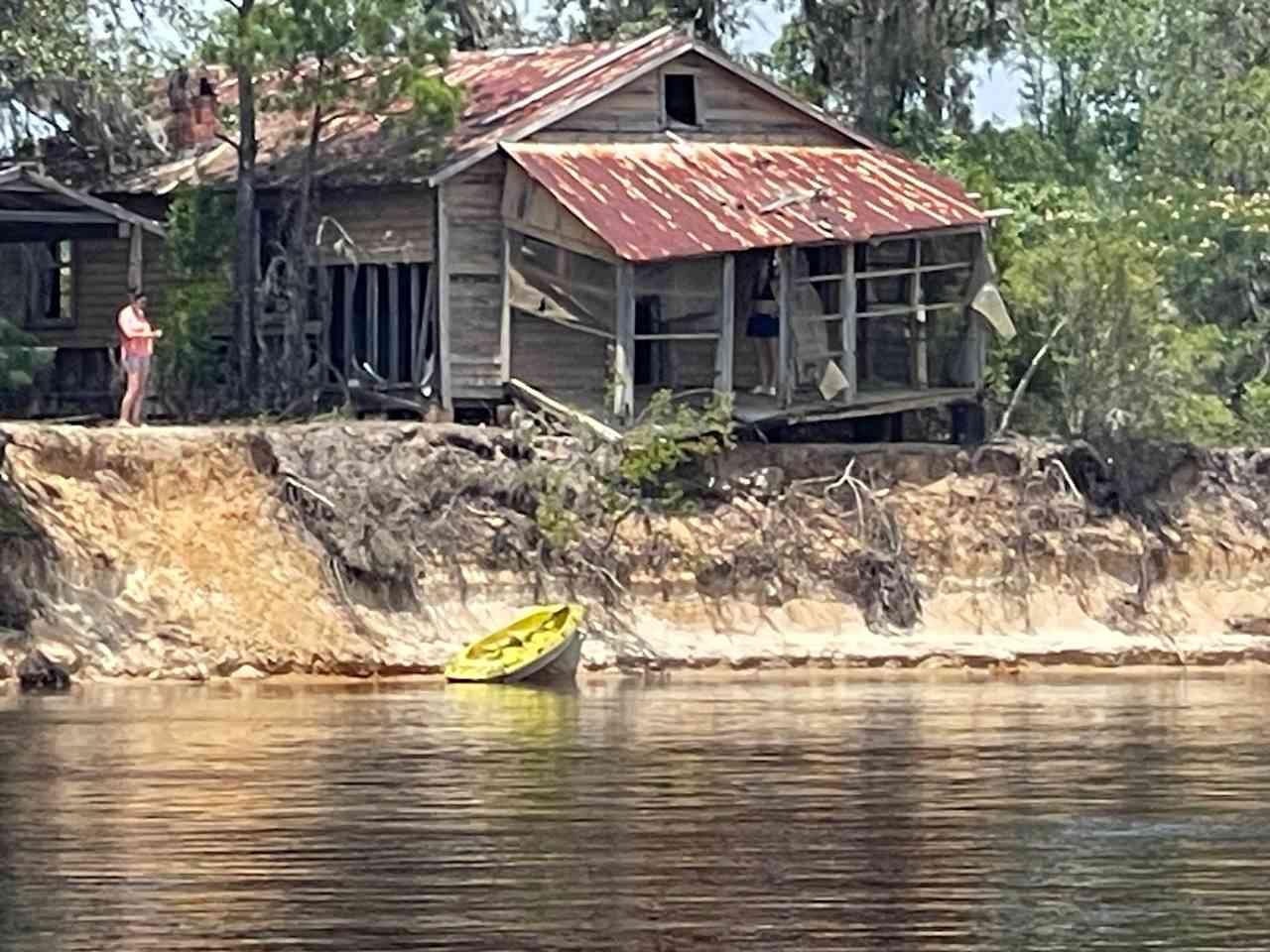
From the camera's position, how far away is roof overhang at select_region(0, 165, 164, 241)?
4591 cm

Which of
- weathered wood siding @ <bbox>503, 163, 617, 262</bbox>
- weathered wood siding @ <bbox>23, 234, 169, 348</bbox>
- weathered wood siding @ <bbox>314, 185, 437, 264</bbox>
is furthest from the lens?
weathered wood siding @ <bbox>23, 234, 169, 348</bbox>

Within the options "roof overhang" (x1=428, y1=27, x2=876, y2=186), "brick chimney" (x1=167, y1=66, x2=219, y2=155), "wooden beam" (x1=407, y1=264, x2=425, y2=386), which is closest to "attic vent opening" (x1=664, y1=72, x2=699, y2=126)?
"roof overhang" (x1=428, y1=27, x2=876, y2=186)

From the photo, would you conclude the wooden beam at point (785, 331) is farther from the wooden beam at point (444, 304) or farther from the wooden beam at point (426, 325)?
the wooden beam at point (426, 325)

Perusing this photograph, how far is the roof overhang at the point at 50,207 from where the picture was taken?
151ft

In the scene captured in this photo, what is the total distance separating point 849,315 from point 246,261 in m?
7.85

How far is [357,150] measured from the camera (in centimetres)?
4866

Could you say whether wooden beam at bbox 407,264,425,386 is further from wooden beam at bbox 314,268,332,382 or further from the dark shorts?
the dark shorts

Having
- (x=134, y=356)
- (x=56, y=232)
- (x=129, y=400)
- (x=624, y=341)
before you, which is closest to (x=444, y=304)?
(x=624, y=341)

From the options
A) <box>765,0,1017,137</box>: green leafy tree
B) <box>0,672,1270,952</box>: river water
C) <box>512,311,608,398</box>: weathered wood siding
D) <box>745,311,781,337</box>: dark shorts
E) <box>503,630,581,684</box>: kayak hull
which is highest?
<box>765,0,1017,137</box>: green leafy tree

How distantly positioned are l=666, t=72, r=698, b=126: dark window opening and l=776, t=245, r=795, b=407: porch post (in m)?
3.17

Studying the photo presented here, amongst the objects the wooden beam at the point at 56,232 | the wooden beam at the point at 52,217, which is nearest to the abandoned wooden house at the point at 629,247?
the wooden beam at the point at 56,232

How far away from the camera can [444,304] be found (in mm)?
47156

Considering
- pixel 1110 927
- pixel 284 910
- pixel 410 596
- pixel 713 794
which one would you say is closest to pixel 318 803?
pixel 713 794

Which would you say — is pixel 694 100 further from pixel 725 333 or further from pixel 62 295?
pixel 62 295
